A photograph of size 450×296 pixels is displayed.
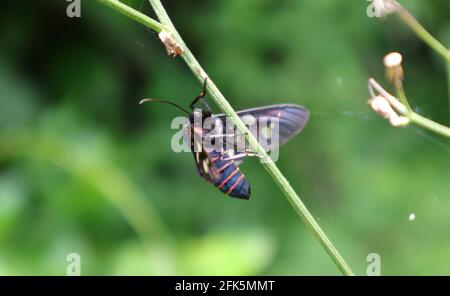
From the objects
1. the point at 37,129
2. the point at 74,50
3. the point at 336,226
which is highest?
the point at 74,50

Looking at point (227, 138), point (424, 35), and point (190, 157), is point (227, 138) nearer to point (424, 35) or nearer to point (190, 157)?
point (424, 35)

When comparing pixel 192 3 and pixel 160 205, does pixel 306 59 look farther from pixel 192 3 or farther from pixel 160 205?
pixel 160 205

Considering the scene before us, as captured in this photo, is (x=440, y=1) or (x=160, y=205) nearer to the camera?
(x=440, y=1)

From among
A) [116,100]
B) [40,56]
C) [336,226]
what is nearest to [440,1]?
[336,226]

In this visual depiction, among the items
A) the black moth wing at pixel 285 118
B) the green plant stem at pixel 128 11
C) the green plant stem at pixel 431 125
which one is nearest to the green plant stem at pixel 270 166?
the green plant stem at pixel 128 11

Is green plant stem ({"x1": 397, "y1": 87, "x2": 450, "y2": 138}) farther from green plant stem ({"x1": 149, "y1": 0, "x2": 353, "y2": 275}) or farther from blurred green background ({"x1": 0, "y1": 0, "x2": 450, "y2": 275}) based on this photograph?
blurred green background ({"x1": 0, "y1": 0, "x2": 450, "y2": 275})

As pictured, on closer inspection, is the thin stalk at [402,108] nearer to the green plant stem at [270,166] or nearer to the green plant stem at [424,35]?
the green plant stem at [424,35]
